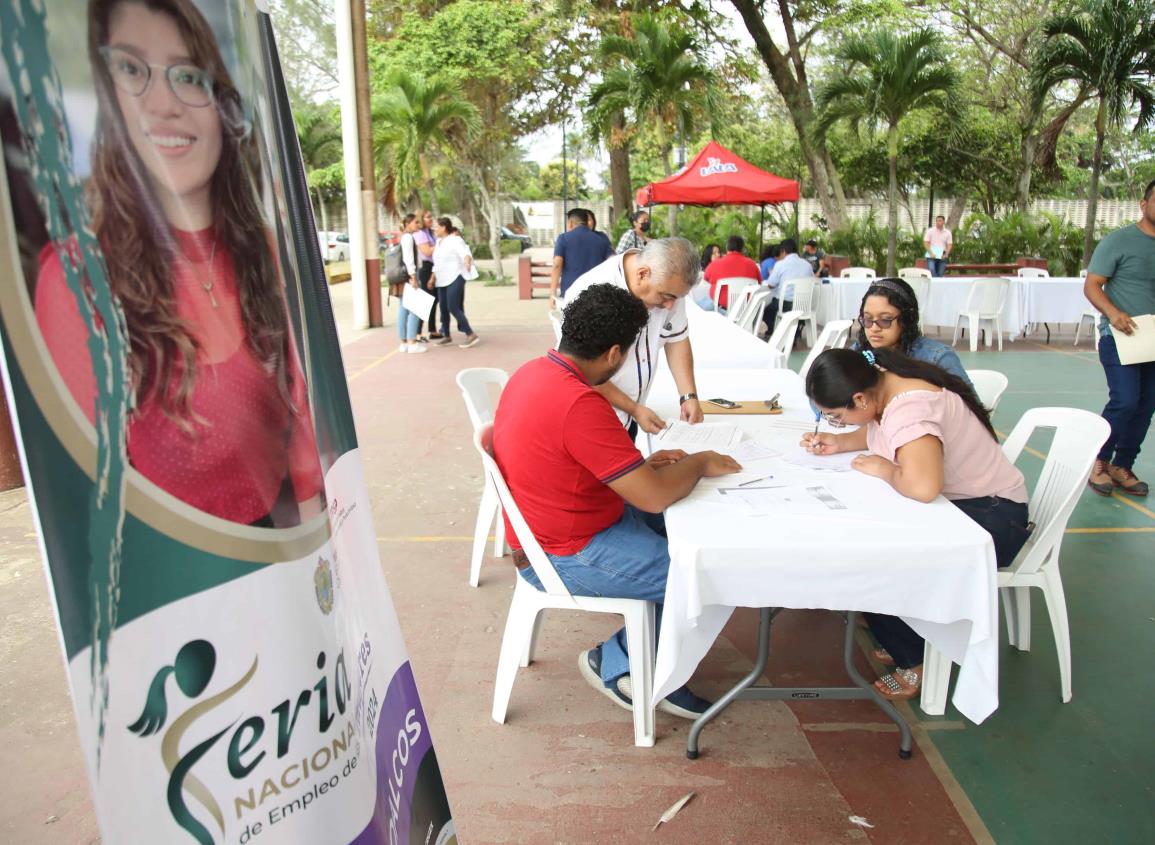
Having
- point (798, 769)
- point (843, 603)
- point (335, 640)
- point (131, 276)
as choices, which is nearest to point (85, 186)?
point (131, 276)

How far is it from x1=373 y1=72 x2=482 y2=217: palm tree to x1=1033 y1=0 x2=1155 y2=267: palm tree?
9183mm

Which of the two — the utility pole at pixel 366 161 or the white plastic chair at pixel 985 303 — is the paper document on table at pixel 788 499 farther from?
the utility pole at pixel 366 161

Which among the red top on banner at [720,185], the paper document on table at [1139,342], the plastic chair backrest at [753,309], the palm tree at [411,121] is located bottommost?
the plastic chair backrest at [753,309]

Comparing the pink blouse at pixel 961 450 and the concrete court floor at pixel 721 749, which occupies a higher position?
the pink blouse at pixel 961 450

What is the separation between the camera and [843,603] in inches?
83.4

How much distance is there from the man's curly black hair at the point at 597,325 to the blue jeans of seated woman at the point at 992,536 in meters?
1.11

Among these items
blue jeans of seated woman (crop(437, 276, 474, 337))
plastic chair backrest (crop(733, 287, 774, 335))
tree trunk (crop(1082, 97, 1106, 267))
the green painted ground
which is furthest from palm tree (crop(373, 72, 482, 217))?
the green painted ground

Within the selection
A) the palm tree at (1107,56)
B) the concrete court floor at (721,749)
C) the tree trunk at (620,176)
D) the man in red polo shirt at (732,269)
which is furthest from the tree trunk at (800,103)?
the concrete court floor at (721,749)

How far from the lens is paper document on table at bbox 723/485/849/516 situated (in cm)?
230

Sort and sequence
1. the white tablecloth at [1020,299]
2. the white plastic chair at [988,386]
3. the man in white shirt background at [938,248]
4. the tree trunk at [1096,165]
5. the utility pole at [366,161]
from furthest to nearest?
the man in white shirt background at [938,248], the tree trunk at [1096,165], the utility pole at [366,161], the white tablecloth at [1020,299], the white plastic chair at [988,386]

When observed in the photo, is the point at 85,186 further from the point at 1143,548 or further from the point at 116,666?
the point at 1143,548

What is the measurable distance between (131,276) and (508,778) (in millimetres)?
1998

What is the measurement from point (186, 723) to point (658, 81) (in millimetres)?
14455

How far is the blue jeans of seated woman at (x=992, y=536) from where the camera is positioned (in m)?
2.63
